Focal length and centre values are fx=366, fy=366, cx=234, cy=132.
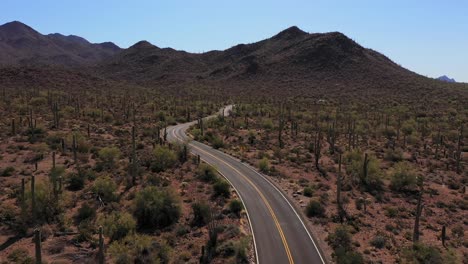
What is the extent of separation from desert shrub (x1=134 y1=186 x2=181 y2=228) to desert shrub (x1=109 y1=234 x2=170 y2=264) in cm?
347

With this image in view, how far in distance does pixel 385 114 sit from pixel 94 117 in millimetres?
59665

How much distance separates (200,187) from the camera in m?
35.8

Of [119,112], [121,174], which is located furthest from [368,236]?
[119,112]

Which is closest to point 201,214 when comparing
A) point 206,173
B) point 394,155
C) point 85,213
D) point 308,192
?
point 85,213

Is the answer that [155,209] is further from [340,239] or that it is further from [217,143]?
[217,143]

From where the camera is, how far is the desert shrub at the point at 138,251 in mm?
22156

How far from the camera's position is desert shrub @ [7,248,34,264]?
21.6 metres

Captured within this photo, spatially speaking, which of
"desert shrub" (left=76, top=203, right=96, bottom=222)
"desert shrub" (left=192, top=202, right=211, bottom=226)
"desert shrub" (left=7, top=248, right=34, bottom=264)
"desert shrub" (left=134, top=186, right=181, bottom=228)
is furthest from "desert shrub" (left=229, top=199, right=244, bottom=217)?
"desert shrub" (left=7, top=248, right=34, bottom=264)

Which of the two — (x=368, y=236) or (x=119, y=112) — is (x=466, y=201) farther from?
(x=119, y=112)

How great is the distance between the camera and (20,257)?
873 inches

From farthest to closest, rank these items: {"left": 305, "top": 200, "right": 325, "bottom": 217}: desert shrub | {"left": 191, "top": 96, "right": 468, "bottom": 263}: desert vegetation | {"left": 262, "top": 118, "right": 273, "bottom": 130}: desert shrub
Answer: {"left": 262, "top": 118, "right": 273, "bottom": 130}: desert shrub
{"left": 305, "top": 200, "right": 325, "bottom": 217}: desert shrub
{"left": 191, "top": 96, "right": 468, "bottom": 263}: desert vegetation

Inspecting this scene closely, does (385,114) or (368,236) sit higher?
(385,114)

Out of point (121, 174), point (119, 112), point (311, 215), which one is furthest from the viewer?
point (119, 112)

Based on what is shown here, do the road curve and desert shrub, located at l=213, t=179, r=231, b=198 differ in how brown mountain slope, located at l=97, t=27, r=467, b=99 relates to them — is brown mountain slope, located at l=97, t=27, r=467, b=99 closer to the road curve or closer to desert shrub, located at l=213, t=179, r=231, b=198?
the road curve
